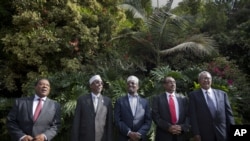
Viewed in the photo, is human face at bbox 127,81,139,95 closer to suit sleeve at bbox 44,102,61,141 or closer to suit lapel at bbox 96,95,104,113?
suit lapel at bbox 96,95,104,113

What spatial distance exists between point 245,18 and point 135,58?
608cm

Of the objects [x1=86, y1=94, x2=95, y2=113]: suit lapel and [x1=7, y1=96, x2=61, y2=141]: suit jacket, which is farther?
[x1=86, y1=94, x2=95, y2=113]: suit lapel

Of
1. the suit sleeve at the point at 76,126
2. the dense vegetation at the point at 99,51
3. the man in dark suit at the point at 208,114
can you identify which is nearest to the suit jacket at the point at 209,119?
the man in dark suit at the point at 208,114

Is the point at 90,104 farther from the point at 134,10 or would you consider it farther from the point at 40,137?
the point at 134,10

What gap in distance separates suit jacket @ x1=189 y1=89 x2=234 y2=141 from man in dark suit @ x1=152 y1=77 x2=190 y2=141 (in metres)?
0.16

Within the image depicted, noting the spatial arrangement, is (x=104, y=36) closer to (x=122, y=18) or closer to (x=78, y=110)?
(x=122, y=18)

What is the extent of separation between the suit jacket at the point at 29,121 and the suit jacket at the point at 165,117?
5.24 ft

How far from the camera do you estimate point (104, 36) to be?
33.3ft

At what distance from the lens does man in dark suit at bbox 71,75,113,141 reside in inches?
204

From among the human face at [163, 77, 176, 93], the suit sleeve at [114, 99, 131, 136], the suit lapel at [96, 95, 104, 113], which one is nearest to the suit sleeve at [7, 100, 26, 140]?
the suit lapel at [96, 95, 104, 113]

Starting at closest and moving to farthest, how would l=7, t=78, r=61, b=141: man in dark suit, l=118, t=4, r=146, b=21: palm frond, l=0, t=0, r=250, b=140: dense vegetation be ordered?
l=7, t=78, r=61, b=141: man in dark suit
l=0, t=0, r=250, b=140: dense vegetation
l=118, t=4, r=146, b=21: palm frond

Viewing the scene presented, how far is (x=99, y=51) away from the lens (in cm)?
1028

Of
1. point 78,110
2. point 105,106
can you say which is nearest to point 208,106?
point 105,106

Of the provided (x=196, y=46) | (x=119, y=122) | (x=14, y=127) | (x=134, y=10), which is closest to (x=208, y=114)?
(x=119, y=122)
